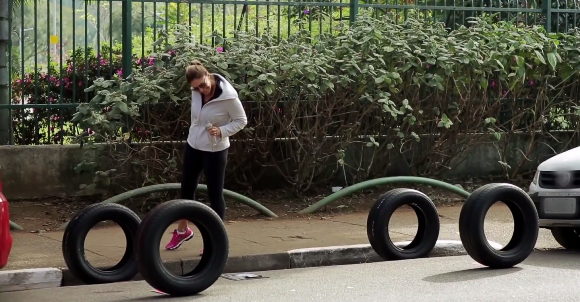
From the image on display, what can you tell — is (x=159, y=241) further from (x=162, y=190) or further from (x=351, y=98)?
(x=351, y=98)

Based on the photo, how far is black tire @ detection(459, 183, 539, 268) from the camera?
855 cm

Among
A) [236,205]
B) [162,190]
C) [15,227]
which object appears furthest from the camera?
[236,205]

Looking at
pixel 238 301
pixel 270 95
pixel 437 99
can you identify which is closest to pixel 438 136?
pixel 437 99

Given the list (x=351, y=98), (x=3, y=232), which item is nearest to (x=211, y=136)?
(x=3, y=232)

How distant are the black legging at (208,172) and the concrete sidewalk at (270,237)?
48 cm

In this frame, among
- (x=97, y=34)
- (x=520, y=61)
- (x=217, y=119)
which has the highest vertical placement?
(x=97, y=34)

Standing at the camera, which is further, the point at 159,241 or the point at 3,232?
the point at 159,241

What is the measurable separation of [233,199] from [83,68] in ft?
7.58

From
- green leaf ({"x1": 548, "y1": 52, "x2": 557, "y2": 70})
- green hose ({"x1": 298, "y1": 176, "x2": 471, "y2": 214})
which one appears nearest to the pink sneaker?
green hose ({"x1": 298, "y1": 176, "x2": 471, "y2": 214})

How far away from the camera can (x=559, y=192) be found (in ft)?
30.6

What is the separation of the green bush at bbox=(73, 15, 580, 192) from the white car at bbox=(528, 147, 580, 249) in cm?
253

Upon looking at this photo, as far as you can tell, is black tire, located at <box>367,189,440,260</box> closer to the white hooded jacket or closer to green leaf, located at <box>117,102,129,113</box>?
the white hooded jacket

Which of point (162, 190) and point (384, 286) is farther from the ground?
point (162, 190)

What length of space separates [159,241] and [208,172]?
1.67m
